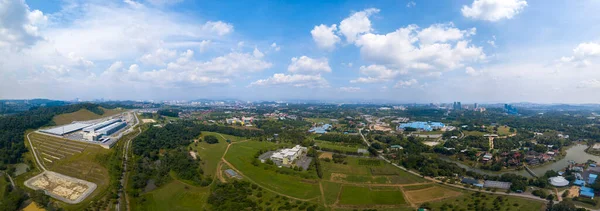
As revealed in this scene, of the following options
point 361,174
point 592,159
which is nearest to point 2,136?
point 361,174

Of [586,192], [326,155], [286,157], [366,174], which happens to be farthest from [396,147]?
[586,192]

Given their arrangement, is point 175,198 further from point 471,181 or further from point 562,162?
point 562,162

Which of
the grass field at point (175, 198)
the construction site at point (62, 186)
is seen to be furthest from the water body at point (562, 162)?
the construction site at point (62, 186)

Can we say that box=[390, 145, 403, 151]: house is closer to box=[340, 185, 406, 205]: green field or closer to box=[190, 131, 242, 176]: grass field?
box=[340, 185, 406, 205]: green field

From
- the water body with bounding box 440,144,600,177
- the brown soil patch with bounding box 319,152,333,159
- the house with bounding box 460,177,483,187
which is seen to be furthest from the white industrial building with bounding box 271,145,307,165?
the water body with bounding box 440,144,600,177

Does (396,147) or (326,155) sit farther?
(396,147)

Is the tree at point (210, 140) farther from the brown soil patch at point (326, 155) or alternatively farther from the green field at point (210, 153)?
the brown soil patch at point (326, 155)
